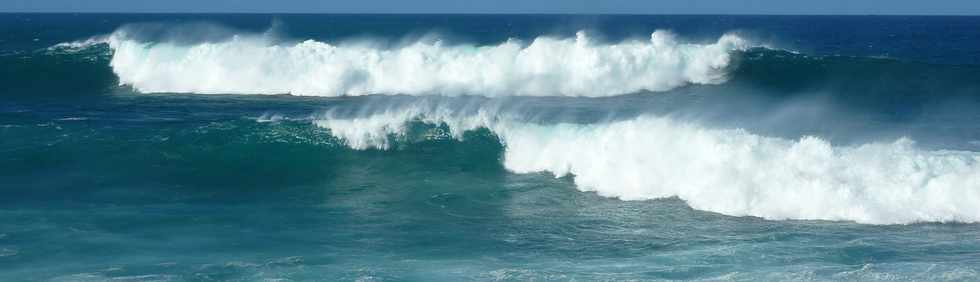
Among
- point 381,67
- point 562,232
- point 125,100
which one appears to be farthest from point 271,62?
point 562,232

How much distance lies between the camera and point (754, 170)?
14.2m

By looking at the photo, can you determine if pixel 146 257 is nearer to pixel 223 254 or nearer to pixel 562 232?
pixel 223 254

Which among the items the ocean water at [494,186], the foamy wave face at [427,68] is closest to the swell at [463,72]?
the foamy wave face at [427,68]

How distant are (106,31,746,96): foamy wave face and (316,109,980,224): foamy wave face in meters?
12.0

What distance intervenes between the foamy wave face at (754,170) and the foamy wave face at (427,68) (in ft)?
39.3

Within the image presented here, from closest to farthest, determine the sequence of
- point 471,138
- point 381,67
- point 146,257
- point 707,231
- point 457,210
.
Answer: point 146,257 < point 707,231 < point 457,210 < point 471,138 < point 381,67

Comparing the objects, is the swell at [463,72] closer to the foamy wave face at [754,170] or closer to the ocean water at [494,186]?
the ocean water at [494,186]

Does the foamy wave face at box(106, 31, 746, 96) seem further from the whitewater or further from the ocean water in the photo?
the ocean water

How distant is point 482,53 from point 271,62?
20.9 ft

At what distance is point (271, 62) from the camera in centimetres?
3047

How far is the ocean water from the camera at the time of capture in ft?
35.4

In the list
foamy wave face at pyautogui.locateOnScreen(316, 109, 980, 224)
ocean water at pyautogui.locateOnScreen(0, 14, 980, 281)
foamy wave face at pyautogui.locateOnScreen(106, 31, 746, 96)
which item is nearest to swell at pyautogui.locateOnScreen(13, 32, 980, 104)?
foamy wave face at pyautogui.locateOnScreen(106, 31, 746, 96)

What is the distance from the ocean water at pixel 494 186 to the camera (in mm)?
10789

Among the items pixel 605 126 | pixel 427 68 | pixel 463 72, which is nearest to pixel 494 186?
pixel 605 126
